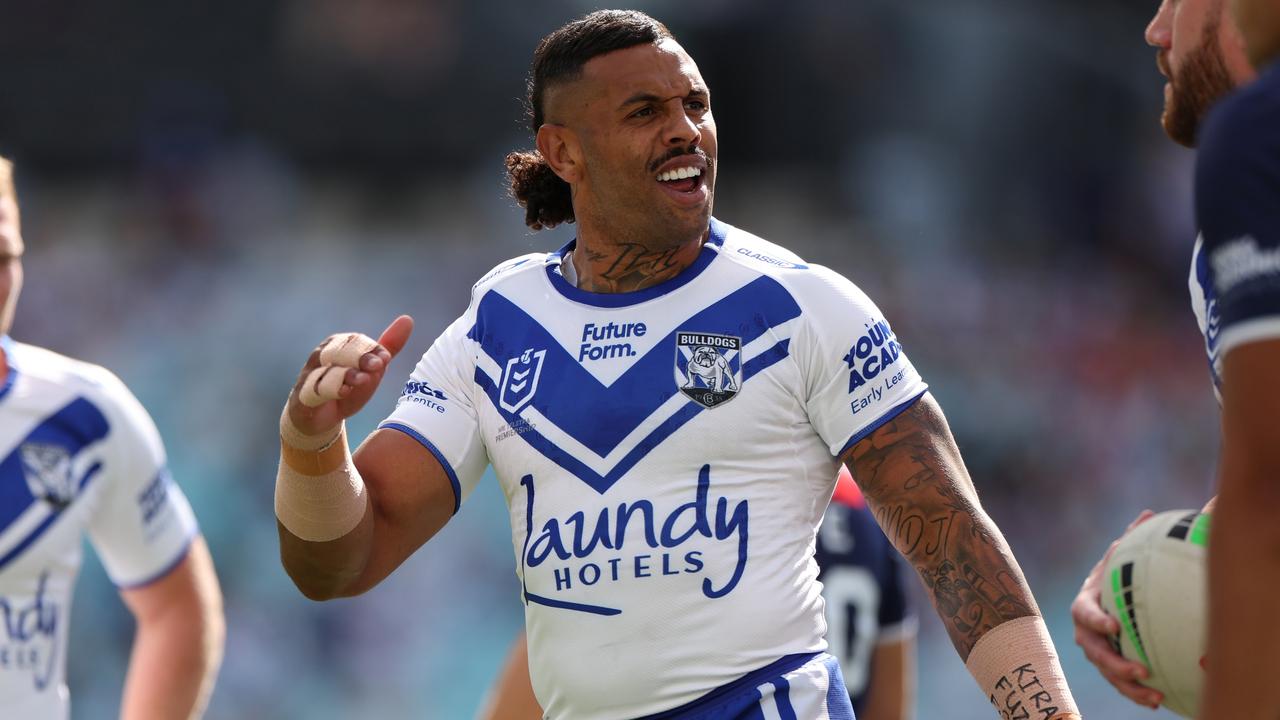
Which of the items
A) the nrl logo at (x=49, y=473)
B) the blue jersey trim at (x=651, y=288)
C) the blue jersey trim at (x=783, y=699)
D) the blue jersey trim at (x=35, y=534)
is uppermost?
the blue jersey trim at (x=651, y=288)

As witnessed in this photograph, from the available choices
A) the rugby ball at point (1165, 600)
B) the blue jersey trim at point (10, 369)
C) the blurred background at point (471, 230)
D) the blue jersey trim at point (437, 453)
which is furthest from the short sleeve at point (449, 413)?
the blurred background at point (471, 230)

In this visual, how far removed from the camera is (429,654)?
11.9 metres

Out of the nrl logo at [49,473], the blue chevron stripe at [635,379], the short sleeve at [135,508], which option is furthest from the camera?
the short sleeve at [135,508]

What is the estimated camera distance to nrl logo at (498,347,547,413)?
13.5ft

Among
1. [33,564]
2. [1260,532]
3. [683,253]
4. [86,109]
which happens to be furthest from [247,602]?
[1260,532]

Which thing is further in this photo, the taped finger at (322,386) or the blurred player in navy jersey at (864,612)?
the blurred player in navy jersey at (864,612)

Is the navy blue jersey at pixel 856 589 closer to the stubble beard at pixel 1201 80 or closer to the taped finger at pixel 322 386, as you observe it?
the taped finger at pixel 322 386

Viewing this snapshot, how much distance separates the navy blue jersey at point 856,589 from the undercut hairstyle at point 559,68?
181 centimetres

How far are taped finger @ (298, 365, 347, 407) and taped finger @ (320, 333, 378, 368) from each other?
0.06 feet

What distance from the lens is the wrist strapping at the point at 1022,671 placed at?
356cm

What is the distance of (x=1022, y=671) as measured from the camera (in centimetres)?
362

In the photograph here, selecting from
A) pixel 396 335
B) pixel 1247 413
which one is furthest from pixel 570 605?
pixel 1247 413

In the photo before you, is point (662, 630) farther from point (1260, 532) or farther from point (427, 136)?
point (427, 136)

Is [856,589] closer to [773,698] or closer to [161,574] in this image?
[773,698]
